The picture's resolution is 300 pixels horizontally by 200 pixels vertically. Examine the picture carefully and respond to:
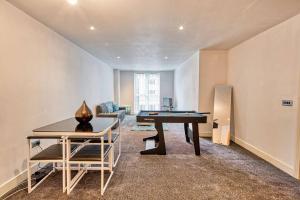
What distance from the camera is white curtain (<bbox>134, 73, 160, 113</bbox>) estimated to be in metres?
10.2

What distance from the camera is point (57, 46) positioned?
350 cm

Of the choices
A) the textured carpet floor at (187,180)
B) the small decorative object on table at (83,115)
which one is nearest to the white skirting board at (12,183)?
the textured carpet floor at (187,180)

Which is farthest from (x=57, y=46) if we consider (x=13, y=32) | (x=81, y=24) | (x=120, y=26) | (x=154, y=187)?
(x=154, y=187)

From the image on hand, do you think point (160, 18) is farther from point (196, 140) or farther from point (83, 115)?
point (196, 140)

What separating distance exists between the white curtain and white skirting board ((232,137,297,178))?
633cm

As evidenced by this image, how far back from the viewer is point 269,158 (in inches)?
128

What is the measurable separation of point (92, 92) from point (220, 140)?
4056 mm

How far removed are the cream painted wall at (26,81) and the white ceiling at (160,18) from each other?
0.24m

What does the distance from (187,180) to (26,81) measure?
9.22 feet

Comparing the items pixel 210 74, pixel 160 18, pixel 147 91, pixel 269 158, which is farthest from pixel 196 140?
pixel 147 91

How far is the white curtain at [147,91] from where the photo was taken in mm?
10188

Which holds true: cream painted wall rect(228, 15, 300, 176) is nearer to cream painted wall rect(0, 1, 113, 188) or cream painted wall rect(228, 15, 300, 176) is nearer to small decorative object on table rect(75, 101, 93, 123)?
small decorative object on table rect(75, 101, 93, 123)

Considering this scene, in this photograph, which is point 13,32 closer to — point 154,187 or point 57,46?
point 57,46

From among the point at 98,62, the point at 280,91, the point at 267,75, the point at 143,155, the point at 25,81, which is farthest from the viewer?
the point at 98,62
